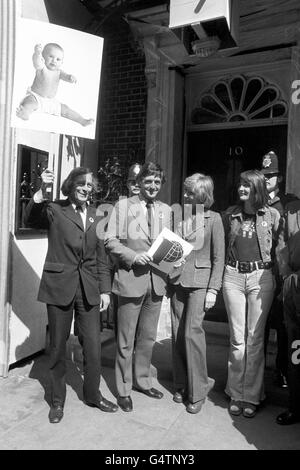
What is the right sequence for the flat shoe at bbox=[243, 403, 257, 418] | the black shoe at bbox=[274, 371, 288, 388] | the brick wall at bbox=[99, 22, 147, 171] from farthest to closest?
the brick wall at bbox=[99, 22, 147, 171]
the black shoe at bbox=[274, 371, 288, 388]
the flat shoe at bbox=[243, 403, 257, 418]

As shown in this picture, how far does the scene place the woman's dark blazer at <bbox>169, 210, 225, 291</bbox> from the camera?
10.8ft

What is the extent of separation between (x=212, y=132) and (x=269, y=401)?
356 cm

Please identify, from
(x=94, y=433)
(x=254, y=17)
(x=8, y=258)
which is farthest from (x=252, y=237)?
(x=254, y=17)

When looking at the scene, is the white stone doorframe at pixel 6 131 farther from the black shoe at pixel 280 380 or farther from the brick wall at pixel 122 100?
the black shoe at pixel 280 380

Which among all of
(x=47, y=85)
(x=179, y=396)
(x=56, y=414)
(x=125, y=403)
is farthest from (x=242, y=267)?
(x=47, y=85)

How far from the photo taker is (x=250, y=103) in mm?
5301

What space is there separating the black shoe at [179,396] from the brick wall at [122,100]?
3.34 meters

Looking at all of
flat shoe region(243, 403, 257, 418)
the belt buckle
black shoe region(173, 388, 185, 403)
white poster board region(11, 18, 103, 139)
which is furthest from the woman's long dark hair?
black shoe region(173, 388, 185, 403)

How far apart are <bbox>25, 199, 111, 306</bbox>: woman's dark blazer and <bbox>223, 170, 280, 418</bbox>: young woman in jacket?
45.3 inches

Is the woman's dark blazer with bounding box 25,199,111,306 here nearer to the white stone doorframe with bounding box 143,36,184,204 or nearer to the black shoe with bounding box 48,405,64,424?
the black shoe with bounding box 48,405,64,424

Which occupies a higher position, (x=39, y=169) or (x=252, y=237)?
(x=39, y=169)

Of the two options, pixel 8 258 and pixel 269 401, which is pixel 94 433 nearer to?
pixel 269 401

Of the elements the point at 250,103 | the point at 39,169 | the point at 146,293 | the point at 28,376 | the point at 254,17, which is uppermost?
the point at 254,17
